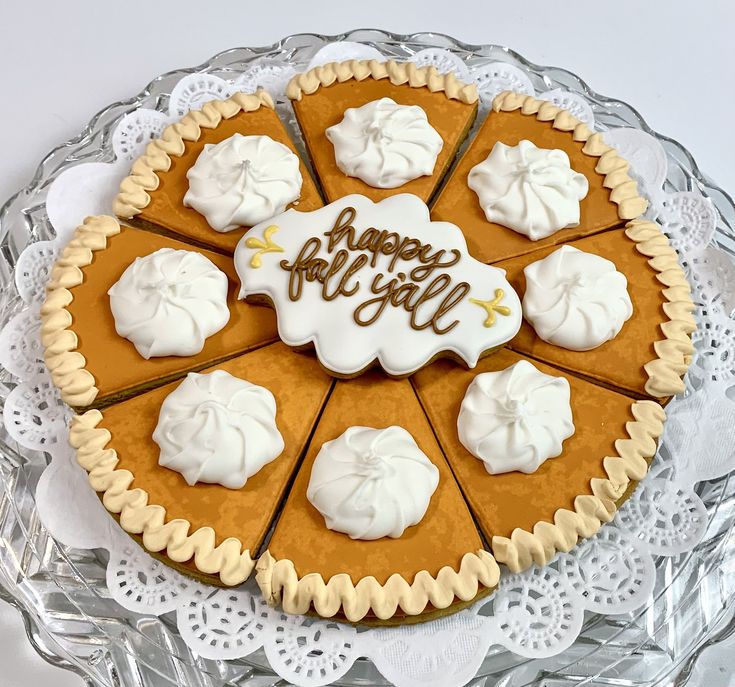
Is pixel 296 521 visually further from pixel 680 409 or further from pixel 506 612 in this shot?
pixel 680 409

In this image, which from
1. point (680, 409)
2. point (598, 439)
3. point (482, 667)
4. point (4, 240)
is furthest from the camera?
point (4, 240)

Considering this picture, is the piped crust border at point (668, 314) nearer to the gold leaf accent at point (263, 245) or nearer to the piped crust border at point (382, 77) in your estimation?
the piped crust border at point (382, 77)

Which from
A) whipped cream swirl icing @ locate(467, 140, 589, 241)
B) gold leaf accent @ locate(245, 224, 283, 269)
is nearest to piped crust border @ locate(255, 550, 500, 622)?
gold leaf accent @ locate(245, 224, 283, 269)

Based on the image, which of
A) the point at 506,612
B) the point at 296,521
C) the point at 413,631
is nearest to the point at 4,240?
the point at 296,521

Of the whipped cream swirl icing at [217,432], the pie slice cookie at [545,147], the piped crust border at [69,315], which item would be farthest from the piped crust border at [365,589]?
the pie slice cookie at [545,147]

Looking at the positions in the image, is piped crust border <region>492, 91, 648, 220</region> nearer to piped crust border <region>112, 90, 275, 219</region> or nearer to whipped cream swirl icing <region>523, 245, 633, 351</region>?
whipped cream swirl icing <region>523, 245, 633, 351</region>
